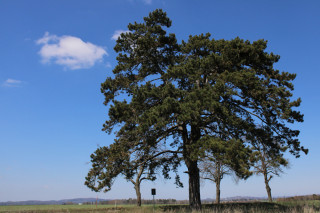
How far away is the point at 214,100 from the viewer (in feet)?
43.8

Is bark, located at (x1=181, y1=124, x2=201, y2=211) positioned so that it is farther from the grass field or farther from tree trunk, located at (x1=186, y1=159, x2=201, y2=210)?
the grass field

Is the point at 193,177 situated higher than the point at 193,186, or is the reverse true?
the point at 193,177

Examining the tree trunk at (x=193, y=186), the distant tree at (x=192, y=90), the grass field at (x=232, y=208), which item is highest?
the distant tree at (x=192, y=90)

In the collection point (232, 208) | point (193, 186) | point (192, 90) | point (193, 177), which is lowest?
point (232, 208)

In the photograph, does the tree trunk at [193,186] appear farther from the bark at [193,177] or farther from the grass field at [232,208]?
the grass field at [232,208]

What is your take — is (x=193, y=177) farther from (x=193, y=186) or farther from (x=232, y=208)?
(x=232, y=208)

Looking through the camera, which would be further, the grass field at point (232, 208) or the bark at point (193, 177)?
the bark at point (193, 177)

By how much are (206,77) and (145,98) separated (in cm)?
488

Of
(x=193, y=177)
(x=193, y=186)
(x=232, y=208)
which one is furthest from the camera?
(x=232, y=208)

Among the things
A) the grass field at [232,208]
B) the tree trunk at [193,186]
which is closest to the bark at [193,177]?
the tree trunk at [193,186]

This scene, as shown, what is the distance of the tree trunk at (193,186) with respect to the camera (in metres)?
16.2

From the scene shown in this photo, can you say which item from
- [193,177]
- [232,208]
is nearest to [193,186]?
[193,177]

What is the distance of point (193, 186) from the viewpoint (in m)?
16.6

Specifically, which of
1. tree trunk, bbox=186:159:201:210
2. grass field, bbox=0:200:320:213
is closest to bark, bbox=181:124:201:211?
tree trunk, bbox=186:159:201:210
